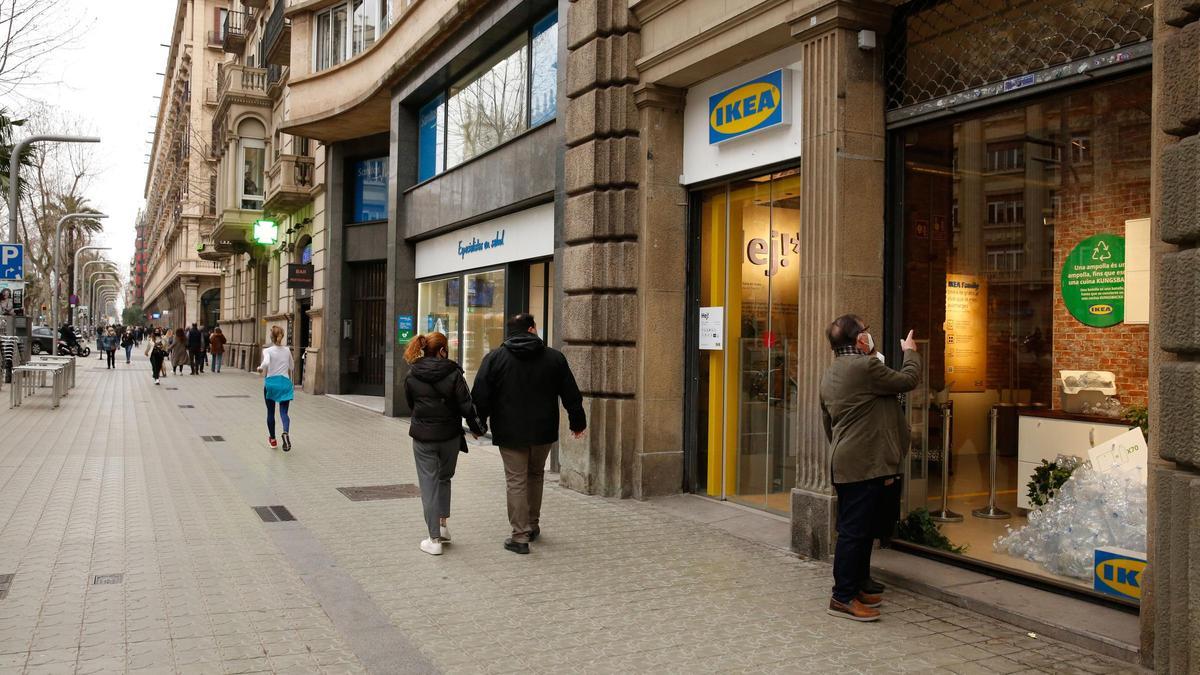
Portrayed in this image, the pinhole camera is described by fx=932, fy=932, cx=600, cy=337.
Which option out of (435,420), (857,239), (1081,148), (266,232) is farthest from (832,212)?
(266,232)

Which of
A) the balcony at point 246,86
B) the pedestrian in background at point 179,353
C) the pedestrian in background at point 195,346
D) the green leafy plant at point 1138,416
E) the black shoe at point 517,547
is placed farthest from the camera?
the pedestrian in background at point 195,346

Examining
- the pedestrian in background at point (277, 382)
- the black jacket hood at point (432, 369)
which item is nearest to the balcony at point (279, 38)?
the pedestrian in background at point (277, 382)

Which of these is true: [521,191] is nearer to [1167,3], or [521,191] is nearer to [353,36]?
[1167,3]

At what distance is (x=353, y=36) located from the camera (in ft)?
71.7

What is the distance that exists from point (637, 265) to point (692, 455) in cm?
206

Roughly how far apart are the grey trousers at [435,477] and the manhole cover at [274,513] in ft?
5.51

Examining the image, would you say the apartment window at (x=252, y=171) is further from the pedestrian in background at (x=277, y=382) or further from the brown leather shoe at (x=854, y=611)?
the brown leather shoe at (x=854, y=611)

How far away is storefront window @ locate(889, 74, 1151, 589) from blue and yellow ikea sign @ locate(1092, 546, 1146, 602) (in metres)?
0.26

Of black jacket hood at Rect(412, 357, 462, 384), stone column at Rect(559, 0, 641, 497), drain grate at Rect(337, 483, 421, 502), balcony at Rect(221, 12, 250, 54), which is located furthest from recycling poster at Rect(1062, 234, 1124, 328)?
balcony at Rect(221, 12, 250, 54)

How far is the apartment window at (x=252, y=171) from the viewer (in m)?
35.2

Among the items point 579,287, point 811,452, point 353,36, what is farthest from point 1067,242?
point 353,36

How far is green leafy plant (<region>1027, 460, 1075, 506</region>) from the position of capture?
670 centimetres

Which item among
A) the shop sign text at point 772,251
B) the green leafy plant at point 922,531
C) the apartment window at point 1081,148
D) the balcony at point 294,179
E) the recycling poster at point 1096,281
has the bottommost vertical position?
the green leafy plant at point 922,531

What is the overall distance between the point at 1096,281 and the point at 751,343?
3386 mm
